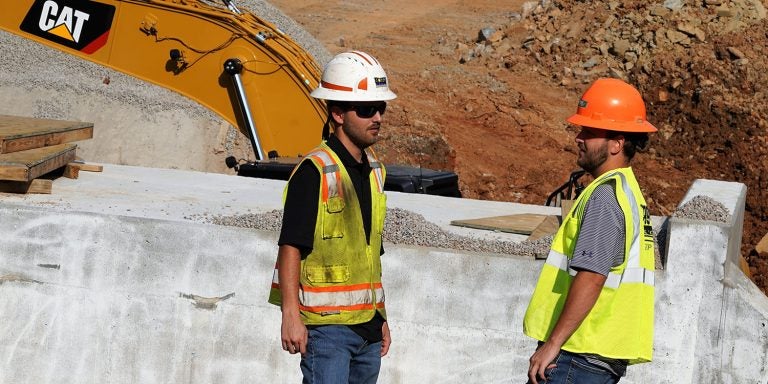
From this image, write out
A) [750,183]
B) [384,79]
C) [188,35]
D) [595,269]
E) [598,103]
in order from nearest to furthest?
[595,269] → [598,103] → [384,79] → [188,35] → [750,183]

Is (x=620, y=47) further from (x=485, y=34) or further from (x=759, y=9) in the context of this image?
(x=485, y=34)

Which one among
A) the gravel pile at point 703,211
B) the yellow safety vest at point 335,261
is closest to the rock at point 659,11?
the gravel pile at point 703,211

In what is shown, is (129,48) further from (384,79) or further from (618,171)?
(618,171)

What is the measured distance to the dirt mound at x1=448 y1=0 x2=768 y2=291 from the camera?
686 inches

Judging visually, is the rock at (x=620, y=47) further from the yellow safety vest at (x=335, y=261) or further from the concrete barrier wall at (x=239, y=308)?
the yellow safety vest at (x=335, y=261)

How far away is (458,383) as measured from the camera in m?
6.49

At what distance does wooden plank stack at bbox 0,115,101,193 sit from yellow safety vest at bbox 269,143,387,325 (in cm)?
350

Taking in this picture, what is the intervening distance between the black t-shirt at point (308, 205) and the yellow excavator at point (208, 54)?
21.1 feet

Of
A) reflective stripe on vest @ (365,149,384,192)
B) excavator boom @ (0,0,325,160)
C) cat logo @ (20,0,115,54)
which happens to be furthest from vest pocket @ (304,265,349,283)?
cat logo @ (20,0,115,54)

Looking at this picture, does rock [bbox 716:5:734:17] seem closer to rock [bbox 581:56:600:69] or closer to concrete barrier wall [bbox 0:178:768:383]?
rock [bbox 581:56:600:69]

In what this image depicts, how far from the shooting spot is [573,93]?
20.8 metres

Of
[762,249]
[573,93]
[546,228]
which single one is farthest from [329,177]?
[573,93]

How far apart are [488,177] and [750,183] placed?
393 cm

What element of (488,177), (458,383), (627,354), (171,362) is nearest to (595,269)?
(627,354)
